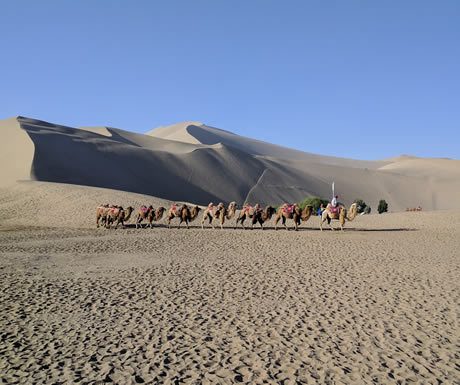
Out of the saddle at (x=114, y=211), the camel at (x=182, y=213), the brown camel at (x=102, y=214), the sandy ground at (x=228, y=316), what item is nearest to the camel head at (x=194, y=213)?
the camel at (x=182, y=213)

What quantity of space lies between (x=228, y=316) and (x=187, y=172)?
58.1 m

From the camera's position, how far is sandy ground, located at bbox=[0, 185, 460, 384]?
5480mm

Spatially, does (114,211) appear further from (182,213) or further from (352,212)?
(352,212)

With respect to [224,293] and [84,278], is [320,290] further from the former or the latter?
[84,278]

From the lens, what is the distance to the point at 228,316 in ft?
24.9

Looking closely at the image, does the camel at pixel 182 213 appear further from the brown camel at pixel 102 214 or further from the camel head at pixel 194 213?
the brown camel at pixel 102 214

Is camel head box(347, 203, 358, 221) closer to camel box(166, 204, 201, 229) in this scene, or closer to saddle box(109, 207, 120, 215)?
camel box(166, 204, 201, 229)

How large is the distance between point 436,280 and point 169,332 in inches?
264

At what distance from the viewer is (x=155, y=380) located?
204 inches

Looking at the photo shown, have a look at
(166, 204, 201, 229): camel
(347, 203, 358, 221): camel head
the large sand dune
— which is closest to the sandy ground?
(347, 203, 358, 221): camel head

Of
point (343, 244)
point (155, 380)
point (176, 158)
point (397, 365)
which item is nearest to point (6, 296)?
point (155, 380)

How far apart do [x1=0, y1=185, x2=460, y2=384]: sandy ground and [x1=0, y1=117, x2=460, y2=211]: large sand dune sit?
114 ft

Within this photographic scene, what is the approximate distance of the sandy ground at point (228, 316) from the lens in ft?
18.0

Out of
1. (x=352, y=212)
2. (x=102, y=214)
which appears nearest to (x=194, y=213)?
(x=102, y=214)
